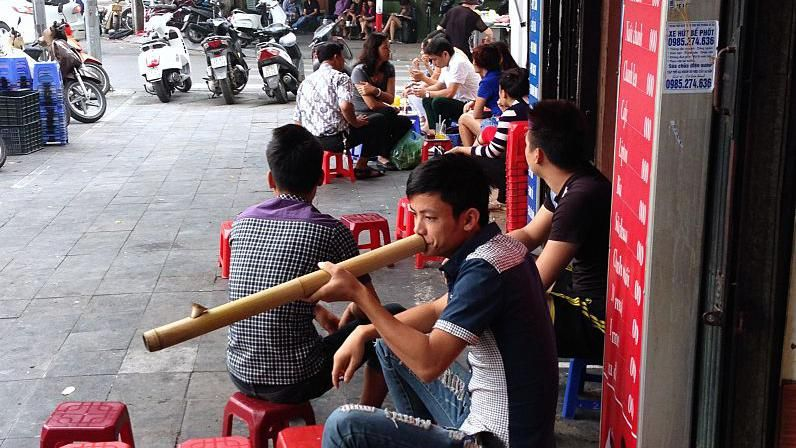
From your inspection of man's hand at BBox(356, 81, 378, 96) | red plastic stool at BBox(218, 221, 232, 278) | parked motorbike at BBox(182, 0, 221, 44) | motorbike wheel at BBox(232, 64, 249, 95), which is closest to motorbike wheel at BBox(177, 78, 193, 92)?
motorbike wheel at BBox(232, 64, 249, 95)

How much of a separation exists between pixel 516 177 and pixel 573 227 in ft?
8.07

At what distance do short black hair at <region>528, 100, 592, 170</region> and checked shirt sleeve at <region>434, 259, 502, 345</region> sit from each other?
131 centimetres

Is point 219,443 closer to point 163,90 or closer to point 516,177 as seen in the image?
point 516,177

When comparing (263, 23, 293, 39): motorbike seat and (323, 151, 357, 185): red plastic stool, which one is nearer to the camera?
(323, 151, 357, 185): red plastic stool

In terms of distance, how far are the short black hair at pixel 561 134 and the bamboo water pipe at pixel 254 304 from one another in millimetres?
1141

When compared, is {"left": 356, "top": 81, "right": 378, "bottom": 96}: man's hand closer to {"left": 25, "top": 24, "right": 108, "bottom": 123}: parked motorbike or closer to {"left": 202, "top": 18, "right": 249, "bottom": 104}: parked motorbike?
{"left": 25, "top": 24, "right": 108, "bottom": 123}: parked motorbike

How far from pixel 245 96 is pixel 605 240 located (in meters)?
11.3

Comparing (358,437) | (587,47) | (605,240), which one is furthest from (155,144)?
(358,437)

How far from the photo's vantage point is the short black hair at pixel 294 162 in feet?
11.5

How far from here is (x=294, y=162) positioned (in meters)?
3.51

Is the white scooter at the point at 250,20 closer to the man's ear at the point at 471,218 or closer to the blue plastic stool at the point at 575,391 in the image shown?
the blue plastic stool at the point at 575,391

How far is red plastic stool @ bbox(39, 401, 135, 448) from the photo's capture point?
3.03 meters

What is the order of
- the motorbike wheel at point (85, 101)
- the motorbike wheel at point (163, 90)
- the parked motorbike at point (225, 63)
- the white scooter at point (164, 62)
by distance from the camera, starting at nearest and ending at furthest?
the motorbike wheel at point (85, 101) → the parked motorbike at point (225, 63) → the white scooter at point (164, 62) → the motorbike wheel at point (163, 90)

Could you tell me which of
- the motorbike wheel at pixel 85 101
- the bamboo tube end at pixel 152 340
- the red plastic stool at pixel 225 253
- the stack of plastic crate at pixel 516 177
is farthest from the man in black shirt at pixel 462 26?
the bamboo tube end at pixel 152 340
